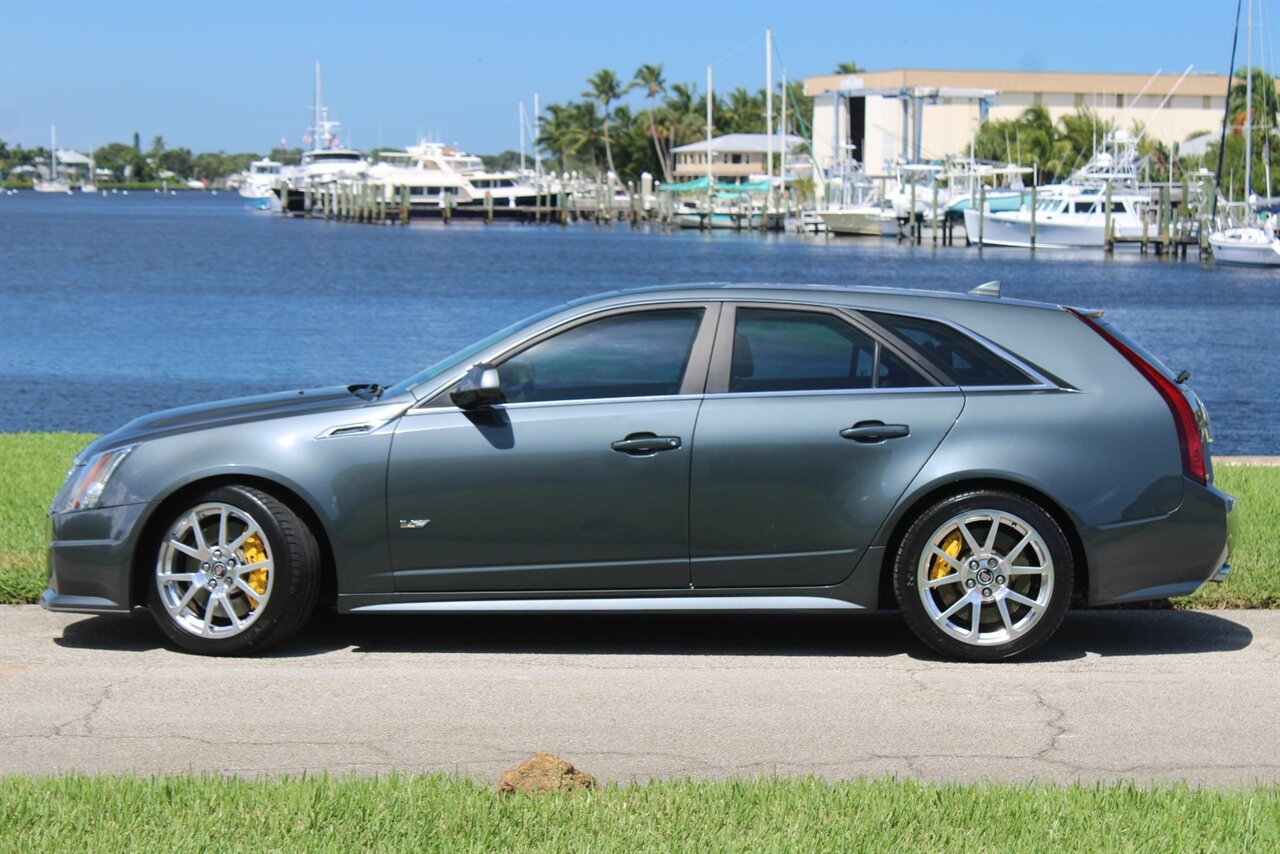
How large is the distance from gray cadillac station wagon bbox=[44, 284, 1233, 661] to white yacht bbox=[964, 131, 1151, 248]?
77767 mm

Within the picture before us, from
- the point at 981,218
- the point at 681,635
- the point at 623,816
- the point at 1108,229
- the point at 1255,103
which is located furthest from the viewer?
the point at 1255,103

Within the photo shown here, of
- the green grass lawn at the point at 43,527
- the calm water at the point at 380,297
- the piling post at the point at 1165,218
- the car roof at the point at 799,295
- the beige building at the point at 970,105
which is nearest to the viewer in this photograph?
the car roof at the point at 799,295

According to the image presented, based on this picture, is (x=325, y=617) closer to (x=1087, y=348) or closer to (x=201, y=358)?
(x=1087, y=348)

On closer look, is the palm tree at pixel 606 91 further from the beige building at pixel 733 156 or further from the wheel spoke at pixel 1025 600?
the wheel spoke at pixel 1025 600

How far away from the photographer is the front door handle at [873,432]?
22.3 ft

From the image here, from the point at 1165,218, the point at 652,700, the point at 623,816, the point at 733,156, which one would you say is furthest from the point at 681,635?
the point at 733,156

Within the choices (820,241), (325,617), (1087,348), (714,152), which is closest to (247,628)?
(325,617)

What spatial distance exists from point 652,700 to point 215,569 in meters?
1.95

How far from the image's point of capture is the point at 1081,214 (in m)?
82.8

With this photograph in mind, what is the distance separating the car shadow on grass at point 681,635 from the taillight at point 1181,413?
A: 0.86 metres

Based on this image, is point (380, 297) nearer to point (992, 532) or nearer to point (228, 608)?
point (228, 608)

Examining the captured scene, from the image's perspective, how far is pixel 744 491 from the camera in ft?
22.3

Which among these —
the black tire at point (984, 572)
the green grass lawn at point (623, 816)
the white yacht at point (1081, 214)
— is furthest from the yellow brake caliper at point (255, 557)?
the white yacht at point (1081, 214)

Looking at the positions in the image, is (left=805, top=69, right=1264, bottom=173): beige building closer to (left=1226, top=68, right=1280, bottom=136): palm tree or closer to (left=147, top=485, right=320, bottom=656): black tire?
(left=1226, top=68, right=1280, bottom=136): palm tree
